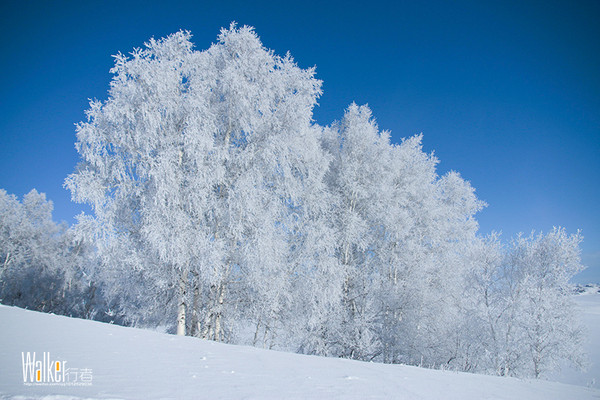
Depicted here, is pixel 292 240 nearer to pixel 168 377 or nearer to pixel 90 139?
pixel 90 139

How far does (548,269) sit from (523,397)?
1712cm

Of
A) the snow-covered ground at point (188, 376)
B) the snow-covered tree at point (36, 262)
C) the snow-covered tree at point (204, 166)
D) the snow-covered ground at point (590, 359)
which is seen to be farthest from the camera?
the snow-covered tree at point (36, 262)

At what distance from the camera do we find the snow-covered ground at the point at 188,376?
2596 millimetres

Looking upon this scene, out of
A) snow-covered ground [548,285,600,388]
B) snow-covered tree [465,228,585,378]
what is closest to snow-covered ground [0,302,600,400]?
snow-covered ground [548,285,600,388]

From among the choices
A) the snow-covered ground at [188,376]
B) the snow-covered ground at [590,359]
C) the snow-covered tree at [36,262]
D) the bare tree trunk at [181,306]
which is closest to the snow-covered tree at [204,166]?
the bare tree trunk at [181,306]

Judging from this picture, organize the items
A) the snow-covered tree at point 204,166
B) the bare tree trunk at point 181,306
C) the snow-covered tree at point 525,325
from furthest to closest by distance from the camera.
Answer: the snow-covered tree at point 525,325, the bare tree trunk at point 181,306, the snow-covered tree at point 204,166

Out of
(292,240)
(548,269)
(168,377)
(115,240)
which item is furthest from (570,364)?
(115,240)

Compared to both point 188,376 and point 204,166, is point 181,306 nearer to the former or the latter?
point 204,166

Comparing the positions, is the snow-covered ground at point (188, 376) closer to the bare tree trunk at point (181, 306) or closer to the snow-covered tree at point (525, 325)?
the bare tree trunk at point (181, 306)

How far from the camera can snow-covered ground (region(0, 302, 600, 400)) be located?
8.52 ft

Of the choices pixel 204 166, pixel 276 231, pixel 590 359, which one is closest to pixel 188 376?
pixel 204 166

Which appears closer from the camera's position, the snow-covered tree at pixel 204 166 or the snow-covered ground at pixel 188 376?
the snow-covered ground at pixel 188 376

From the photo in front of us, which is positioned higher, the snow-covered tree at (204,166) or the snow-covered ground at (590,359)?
the snow-covered tree at (204,166)

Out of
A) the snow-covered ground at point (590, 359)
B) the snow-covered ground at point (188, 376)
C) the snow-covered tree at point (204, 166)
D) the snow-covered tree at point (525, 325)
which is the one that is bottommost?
the snow-covered ground at point (590, 359)
